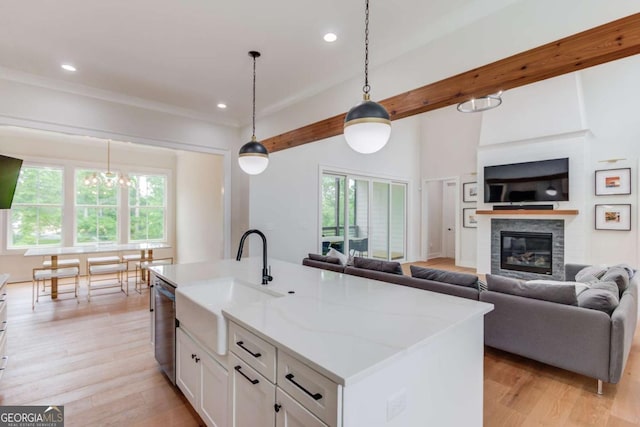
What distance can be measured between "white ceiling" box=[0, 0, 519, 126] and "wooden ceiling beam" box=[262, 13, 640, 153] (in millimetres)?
438

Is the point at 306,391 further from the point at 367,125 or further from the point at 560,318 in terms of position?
the point at 560,318

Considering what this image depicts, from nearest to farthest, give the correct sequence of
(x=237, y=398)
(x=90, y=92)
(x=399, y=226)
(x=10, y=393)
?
(x=237, y=398)
(x=10, y=393)
(x=90, y=92)
(x=399, y=226)

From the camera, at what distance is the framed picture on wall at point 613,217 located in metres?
5.07

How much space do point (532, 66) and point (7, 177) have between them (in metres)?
4.29

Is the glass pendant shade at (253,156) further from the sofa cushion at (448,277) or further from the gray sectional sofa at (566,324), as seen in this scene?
the gray sectional sofa at (566,324)

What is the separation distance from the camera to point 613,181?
5195 millimetres

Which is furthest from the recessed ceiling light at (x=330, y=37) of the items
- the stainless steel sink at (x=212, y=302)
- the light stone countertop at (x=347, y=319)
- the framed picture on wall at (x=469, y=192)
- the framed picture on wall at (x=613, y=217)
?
the framed picture on wall at (x=469, y=192)

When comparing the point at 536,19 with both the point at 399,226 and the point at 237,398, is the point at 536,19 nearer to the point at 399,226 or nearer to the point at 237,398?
the point at 237,398

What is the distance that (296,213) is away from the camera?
576 cm

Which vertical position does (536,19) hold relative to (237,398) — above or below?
above

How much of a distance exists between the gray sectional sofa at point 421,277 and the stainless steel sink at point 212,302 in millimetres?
1699

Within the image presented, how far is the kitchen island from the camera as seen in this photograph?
3.41 feet

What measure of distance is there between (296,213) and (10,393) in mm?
4136

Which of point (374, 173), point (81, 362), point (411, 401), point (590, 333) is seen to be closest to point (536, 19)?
point (590, 333)
